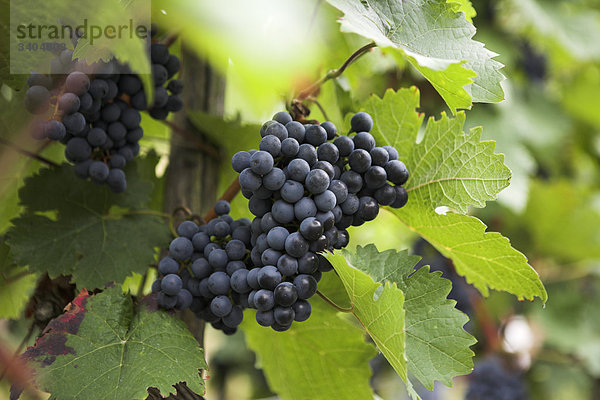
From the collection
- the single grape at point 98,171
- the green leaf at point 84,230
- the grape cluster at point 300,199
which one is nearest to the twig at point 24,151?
the green leaf at point 84,230

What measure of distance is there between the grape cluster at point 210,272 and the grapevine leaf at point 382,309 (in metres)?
0.13

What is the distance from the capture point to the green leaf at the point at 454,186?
2.23ft

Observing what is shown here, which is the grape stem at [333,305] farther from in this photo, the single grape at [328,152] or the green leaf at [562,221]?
the green leaf at [562,221]

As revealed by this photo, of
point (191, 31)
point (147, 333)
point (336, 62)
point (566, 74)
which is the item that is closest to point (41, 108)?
point (191, 31)

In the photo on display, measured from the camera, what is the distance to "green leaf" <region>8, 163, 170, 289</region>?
761mm

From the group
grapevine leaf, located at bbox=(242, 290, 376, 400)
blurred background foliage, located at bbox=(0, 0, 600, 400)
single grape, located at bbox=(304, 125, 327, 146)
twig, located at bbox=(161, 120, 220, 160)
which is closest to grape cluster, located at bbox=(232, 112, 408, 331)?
single grape, located at bbox=(304, 125, 327, 146)

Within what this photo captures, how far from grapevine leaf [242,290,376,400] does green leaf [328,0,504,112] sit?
38 cm

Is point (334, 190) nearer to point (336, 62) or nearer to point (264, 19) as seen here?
point (264, 19)

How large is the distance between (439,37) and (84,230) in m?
0.59

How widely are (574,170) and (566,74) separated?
→ 40 cm

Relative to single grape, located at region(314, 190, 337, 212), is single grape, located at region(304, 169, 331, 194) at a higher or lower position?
higher

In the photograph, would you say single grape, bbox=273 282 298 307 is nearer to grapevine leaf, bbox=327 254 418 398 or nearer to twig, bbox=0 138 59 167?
grapevine leaf, bbox=327 254 418 398

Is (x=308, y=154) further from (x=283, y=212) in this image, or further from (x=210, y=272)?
(x=210, y=272)

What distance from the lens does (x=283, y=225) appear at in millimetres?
624
